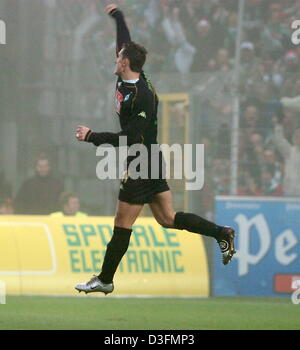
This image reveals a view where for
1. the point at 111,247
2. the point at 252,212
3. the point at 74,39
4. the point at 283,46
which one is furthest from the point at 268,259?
the point at 111,247

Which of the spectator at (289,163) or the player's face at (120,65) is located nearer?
the player's face at (120,65)

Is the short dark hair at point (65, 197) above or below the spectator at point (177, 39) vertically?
below

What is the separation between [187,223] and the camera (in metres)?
10.1

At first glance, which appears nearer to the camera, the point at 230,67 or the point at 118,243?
the point at 118,243

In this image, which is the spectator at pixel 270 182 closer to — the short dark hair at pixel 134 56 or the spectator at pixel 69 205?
the spectator at pixel 69 205

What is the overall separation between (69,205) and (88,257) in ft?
3.93

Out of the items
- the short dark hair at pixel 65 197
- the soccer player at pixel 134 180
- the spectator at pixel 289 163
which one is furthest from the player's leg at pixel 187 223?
the spectator at pixel 289 163

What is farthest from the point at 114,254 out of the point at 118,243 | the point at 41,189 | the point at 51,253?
the point at 41,189

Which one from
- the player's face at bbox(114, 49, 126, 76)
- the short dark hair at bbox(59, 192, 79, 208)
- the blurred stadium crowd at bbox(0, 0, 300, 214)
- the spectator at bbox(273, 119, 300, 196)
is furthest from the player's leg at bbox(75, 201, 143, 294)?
the spectator at bbox(273, 119, 300, 196)

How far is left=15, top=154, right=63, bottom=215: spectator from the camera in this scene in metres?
15.6

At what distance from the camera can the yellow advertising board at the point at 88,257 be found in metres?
13.9

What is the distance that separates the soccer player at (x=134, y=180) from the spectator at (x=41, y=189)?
5643mm

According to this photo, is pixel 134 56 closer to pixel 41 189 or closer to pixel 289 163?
pixel 289 163

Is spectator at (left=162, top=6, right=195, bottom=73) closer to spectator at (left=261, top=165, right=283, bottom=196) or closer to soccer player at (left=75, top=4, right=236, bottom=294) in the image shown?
spectator at (left=261, top=165, right=283, bottom=196)
